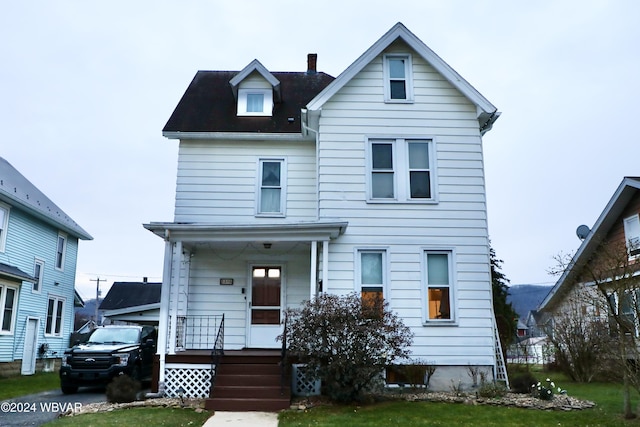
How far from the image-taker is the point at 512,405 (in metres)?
10.5

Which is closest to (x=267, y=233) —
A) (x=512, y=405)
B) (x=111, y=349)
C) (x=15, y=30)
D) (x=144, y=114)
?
(x=111, y=349)

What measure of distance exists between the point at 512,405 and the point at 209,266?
7.98 meters

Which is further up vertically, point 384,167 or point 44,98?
point 44,98

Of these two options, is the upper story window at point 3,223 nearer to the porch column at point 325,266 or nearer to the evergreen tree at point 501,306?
the porch column at point 325,266

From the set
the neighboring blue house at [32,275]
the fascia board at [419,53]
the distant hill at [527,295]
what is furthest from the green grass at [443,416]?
the distant hill at [527,295]

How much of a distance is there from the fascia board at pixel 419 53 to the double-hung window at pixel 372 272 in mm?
3869

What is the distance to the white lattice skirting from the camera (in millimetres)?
11523

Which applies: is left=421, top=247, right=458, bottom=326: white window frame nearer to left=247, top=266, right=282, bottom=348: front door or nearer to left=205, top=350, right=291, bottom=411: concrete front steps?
left=205, top=350, right=291, bottom=411: concrete front steps

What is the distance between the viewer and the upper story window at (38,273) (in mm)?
22373

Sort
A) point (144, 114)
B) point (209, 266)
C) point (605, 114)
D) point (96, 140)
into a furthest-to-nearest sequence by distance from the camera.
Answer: point (144, 114) → point (96, 140) → point (605, 114) → point (209, 266)

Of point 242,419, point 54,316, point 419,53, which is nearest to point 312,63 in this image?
point 419,53

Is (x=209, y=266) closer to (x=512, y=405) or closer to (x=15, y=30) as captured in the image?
(x=512, y=405)

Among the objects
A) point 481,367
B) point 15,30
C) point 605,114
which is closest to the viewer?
point 481,367

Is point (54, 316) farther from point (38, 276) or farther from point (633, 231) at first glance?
point (633, 231)
